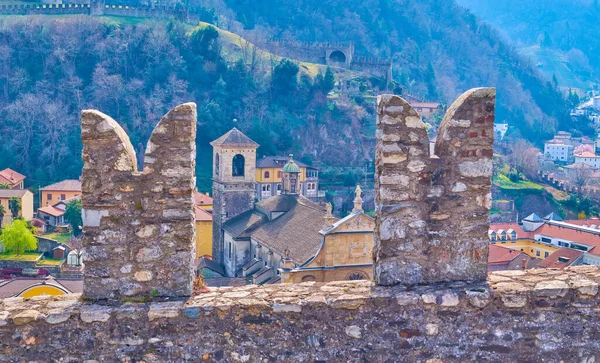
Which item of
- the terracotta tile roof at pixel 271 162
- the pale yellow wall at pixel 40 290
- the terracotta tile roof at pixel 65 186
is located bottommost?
the terracotta tile roof at pixel 65 186

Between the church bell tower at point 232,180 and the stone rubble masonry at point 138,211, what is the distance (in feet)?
121

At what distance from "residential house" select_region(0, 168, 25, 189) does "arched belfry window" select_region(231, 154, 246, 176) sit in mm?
21002

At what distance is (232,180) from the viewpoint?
4238cm

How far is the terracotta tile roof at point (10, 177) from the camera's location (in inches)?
2178

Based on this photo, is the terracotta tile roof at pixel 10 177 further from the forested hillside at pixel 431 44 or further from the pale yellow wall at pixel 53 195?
the forested hillside at pixel 431 44

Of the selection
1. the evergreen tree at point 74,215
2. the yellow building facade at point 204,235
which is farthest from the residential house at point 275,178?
the evergreen tree at point 74,215

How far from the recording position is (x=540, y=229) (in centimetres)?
5094

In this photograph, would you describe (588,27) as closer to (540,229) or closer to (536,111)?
(536,111)

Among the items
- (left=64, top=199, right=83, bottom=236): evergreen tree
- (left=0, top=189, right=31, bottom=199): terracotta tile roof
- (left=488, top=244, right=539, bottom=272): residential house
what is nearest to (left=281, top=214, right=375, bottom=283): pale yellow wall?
(left=488, top=244, right=539, bottom=272): residential house

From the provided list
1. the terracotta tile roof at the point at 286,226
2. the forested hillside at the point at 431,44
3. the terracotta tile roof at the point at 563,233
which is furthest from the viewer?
the forested hillside at the point at 431,44

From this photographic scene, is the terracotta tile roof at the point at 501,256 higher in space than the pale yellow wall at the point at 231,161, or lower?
lower

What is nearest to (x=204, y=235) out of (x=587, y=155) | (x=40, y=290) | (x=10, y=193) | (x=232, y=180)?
(x=232, y=180)

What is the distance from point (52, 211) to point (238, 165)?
14890 millimetres

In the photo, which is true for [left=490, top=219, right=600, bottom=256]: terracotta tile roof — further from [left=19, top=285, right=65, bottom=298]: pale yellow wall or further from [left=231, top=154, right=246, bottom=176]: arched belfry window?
[left=19, top=285, right=65, bottom=298]: pale yellow wall
